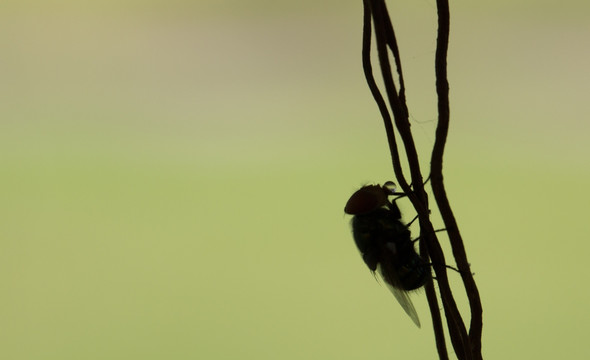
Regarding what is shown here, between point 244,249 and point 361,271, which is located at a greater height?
point 244,249

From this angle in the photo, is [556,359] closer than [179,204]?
Yes

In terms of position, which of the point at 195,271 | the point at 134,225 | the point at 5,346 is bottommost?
the point at 5,346

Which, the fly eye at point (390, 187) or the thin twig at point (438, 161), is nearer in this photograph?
the thin twig at point (438, 161)

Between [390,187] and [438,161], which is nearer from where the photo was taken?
[438,161]

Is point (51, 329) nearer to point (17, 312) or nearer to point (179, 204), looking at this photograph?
point (17, 312)

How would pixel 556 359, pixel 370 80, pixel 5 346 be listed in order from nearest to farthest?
pixel 370 80 → pixel 556 359 → pixel 5 346

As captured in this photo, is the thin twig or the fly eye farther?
the fly eye

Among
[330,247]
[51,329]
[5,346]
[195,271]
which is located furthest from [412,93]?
[5,346]

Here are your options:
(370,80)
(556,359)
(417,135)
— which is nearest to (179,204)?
(417,135)

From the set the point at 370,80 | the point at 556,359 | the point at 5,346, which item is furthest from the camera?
the point at 5,346
